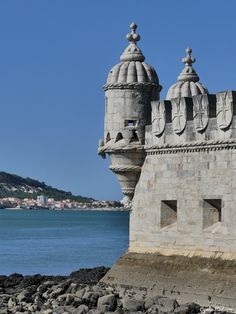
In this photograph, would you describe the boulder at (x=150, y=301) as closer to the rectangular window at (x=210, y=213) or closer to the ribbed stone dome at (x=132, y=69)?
the rectangular window at (x=210, y=213)

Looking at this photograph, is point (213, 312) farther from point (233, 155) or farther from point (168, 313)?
point (233, 155)

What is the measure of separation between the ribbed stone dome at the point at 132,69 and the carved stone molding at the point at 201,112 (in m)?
2.59

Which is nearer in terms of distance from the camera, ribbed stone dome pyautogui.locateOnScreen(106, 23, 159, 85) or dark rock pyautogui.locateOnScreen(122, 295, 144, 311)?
dark rock pyautogui.locateOnScreen(122, 295, 144, 311)

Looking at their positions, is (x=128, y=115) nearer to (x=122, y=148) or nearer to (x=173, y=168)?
(x=122, y=148)

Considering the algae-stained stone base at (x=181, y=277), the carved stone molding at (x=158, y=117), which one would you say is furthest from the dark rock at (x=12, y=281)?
the carved stone molding at (x=158, y=117)

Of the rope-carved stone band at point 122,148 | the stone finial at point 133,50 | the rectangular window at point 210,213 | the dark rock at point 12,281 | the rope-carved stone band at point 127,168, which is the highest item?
the stone finial at point 133,50

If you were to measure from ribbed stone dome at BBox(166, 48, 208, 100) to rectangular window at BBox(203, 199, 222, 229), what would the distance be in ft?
18.3

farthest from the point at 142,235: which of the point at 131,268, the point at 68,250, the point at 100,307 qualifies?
the point at 68,250

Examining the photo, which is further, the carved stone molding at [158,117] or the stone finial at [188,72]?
the stone finial at [188,72]

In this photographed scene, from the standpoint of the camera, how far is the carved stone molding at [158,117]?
30000 millimetres

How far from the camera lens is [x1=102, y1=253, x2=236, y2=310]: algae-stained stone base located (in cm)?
2708

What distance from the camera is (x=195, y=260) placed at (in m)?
28.5

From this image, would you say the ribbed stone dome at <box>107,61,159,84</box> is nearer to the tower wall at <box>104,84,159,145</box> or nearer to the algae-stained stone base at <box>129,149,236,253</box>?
the tower wall at <box>104,84,159,145</box>

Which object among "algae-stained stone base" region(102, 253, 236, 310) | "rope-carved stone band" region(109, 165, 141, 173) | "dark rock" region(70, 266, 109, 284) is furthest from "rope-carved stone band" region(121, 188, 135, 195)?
"dark rock" region(70, 266, 109, 284)
